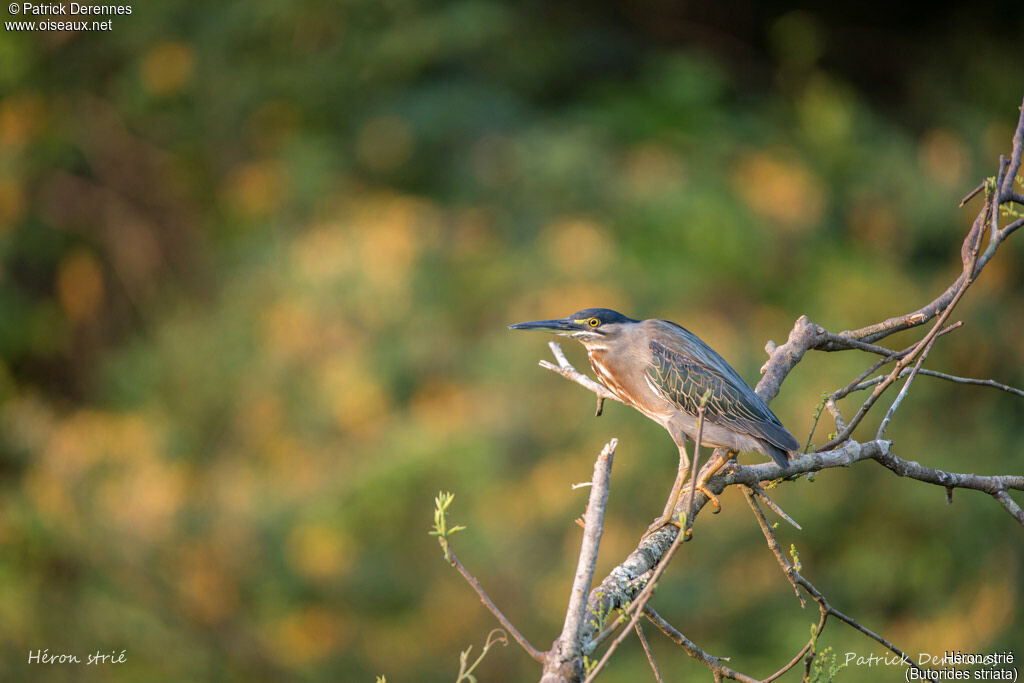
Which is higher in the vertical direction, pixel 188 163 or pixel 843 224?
pixel 188 163

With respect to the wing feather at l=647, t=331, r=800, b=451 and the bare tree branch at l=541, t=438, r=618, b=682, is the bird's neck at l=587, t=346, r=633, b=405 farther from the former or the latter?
the bare tree branch at l=541, t=438, r=618, b=682

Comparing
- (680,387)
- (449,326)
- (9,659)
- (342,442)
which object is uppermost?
(449,326)

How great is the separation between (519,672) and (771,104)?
6.61m

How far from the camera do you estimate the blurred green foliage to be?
6.54 meters

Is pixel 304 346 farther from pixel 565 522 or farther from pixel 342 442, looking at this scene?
pixel 565 522

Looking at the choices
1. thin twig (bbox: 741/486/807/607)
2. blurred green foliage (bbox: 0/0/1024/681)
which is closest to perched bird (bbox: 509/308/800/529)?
thin twig (bbox: 741/486/807/607)

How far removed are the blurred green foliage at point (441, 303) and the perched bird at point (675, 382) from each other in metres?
3.13

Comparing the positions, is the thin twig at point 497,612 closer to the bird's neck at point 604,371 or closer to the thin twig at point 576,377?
the thin twig at point 576,377

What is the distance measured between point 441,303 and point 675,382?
5.11m

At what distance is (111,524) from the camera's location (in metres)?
6.98

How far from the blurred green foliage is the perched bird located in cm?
313

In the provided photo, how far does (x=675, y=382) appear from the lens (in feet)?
9.84

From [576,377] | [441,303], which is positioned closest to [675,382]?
[576,377]

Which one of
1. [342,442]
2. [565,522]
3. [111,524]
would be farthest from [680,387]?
[111,524]
